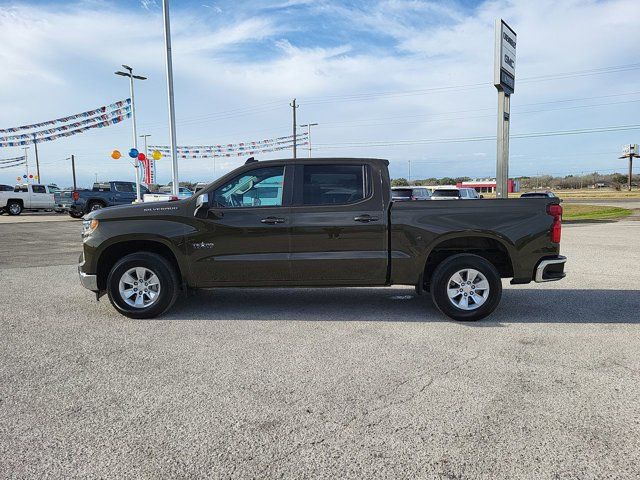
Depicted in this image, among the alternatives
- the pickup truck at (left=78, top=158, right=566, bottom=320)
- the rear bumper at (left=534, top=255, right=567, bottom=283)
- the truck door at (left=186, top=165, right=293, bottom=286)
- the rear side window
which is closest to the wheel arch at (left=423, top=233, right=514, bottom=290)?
the pickup truck at (left=78, top=158, right=566, bottom=320)

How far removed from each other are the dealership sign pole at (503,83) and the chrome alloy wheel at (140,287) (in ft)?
47.7

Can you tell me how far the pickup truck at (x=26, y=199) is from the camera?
28.0 meters

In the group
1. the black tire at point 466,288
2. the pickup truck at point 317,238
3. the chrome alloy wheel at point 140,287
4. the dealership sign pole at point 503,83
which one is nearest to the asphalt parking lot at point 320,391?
the black tire at point 466,288

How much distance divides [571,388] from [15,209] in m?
31.5

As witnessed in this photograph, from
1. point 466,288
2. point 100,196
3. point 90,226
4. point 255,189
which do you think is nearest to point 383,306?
point 466,288

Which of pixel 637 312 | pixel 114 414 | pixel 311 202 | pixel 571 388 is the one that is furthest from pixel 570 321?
pixel 114 414

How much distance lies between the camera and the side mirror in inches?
219

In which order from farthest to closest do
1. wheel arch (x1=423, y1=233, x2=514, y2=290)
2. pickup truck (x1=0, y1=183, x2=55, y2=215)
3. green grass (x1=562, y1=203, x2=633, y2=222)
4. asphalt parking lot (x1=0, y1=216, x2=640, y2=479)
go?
pickup truck (x1=0, y1=183, x2=55, y2=215), green grass (x1=562, y1=203, x2=633, y2=222), wheel arch (x1=423, y1=233, x2=514, y2=290), asphalt parking lot (x1=0, y1=216, x2=640, y2=479)

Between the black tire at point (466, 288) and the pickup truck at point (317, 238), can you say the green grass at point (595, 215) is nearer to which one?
the pickup truck at point (317, 238)

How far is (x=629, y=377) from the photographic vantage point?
389cm

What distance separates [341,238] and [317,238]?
0.28 meters

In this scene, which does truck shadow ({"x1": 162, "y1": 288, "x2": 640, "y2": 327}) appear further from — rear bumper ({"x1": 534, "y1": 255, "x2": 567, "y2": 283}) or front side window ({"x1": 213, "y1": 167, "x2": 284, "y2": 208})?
front side window ({"x1": 213, "y1": 167, "x2": 284, "y2": 208})

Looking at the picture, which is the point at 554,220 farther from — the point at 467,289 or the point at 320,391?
the point at 320,391

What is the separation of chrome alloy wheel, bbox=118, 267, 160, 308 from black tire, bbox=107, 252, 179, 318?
3 cm
